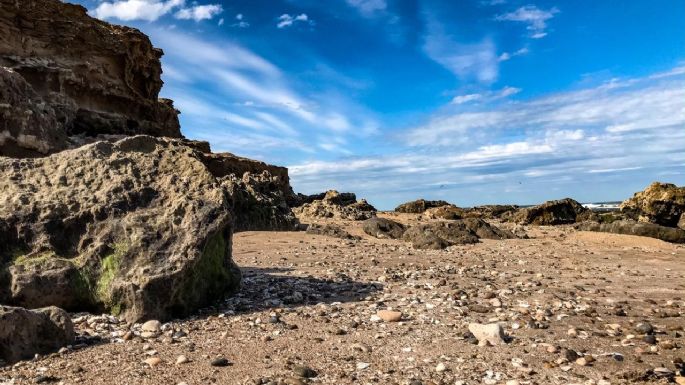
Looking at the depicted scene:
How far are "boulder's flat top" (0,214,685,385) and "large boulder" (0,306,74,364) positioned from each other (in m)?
0.18

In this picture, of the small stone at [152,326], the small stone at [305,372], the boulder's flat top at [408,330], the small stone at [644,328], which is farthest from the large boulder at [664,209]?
the small stone at [152,326]

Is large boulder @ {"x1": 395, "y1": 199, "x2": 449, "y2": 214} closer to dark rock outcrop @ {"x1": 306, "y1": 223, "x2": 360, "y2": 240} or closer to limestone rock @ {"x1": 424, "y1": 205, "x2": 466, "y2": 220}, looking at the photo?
limestone rock @ {"x1": 424, "y1": 205, "x2": 466, "y2": 220}

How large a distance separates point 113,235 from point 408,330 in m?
3.78

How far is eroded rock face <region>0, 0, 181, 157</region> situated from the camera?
25.6 meters

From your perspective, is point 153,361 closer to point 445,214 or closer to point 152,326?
point 152,326

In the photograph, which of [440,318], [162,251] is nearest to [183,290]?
[162,251]

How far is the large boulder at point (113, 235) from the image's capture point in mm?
6031

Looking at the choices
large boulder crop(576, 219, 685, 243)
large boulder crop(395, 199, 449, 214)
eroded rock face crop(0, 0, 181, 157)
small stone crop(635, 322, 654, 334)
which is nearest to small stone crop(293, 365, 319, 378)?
small stone crop(635, 322, 654, 334)

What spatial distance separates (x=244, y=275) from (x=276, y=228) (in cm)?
888

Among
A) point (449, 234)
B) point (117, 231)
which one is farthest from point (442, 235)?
point (117, 231)

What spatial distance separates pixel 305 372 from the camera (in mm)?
4434

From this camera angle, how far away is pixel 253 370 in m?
→ 4.55

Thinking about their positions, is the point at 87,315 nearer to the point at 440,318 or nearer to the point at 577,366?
the point at 440,318

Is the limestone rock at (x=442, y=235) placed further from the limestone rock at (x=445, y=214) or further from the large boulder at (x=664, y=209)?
the limestone rock at (x=445, y=214)
